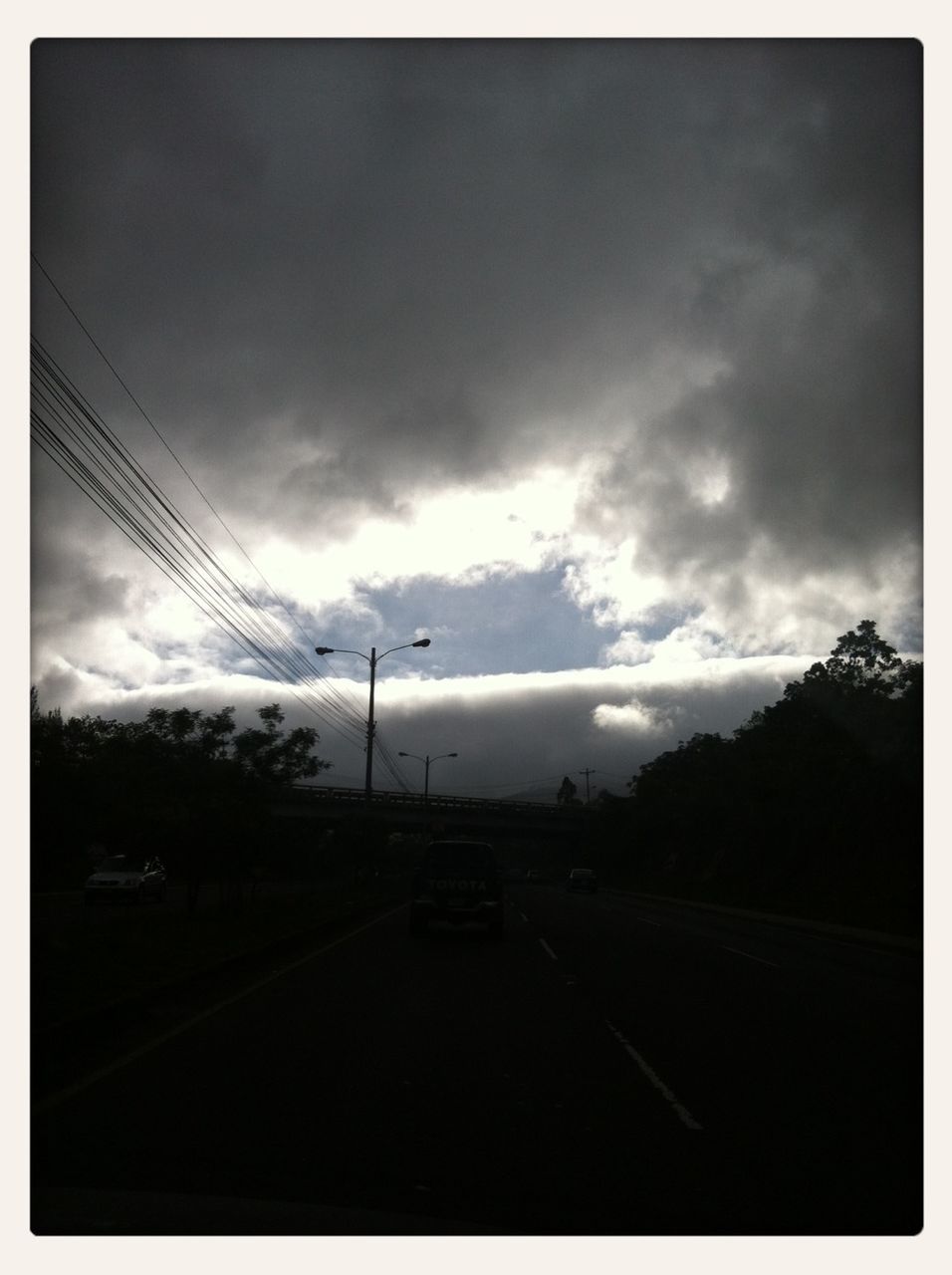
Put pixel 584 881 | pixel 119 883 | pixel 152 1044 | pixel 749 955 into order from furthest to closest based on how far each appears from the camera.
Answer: pixel 584 881 → pixel 119 883 → pixel 749 955 → pixel 152 1044

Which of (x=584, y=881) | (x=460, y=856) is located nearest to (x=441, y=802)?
(x=584, y=881)

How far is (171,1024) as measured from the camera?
980 cm

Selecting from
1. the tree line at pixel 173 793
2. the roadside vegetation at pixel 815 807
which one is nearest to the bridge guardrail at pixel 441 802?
the roadside vegetation at pixel 815 807

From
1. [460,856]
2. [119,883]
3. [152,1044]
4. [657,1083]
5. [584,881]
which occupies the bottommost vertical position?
[584,881]

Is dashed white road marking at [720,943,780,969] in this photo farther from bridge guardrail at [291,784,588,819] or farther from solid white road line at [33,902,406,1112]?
bridge guardrail at [291,784,588,819]

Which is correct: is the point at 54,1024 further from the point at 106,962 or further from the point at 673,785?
the point at 673,785

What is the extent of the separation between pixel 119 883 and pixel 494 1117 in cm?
2777

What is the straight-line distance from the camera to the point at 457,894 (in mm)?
20703

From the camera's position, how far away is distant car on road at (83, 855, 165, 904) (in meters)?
31.4

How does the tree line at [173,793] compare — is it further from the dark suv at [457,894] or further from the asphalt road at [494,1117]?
the asphalt road at [494,1117]

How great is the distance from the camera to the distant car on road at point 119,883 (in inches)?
1236

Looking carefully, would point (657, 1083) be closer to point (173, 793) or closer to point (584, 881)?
point (173, 793)

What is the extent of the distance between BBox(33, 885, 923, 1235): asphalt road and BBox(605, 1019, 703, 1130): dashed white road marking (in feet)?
0.08

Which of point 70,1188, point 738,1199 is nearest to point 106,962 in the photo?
point 70,1188
